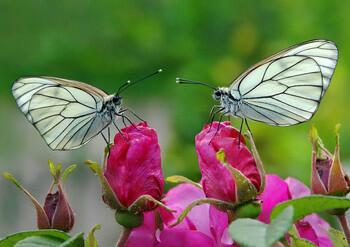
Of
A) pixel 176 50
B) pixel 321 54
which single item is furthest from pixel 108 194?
pixel 176 50

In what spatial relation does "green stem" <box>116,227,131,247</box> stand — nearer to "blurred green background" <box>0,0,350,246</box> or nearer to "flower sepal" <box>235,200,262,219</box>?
"flower sepal" <box>235,200,262,219</box>

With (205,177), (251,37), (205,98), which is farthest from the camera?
(251,37)

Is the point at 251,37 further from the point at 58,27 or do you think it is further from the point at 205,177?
the point at 205,177

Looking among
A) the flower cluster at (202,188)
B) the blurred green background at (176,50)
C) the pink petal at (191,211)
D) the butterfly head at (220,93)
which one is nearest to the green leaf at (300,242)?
the flower cluster at (202,188)

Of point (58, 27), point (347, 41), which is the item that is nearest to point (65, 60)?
point (58, 27)

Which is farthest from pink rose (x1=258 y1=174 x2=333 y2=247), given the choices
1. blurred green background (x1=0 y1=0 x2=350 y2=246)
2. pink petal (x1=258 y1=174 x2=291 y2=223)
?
blurred green background (x1=0 y1=0 x2=350 y2=246)

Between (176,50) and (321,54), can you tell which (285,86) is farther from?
(176,50)
